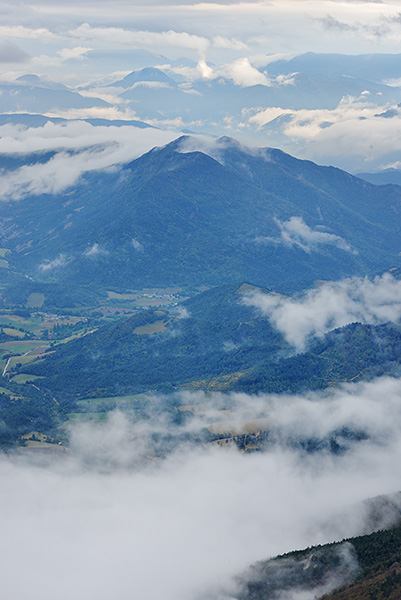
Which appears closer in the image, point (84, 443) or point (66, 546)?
point (66, 546)

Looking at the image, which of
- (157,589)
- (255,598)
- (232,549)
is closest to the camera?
(255,598)

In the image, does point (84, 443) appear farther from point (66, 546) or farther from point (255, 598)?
point (255, 598)

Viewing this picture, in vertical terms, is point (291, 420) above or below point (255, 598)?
Result: above

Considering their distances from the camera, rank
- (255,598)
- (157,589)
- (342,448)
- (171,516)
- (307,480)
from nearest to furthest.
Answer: (255,598) → (157,589) → (171,516) → (307,480) → (342,448)

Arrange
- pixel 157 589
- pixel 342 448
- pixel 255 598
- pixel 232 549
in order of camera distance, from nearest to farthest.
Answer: pixel 255 598
pixel 157 589
pixel 232 549
pixel 342 448

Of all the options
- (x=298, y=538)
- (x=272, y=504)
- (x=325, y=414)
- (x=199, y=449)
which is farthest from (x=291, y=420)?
(x=298, y=538)

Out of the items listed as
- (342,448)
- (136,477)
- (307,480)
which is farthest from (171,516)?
(342,448)

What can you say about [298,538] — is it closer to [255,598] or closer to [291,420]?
[255,598]

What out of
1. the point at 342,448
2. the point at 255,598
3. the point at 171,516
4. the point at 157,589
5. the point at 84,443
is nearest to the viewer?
the point at 255,598

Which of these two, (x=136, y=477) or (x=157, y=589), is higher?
(x=136, y=477)

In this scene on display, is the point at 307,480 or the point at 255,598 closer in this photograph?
the point at 255,598
